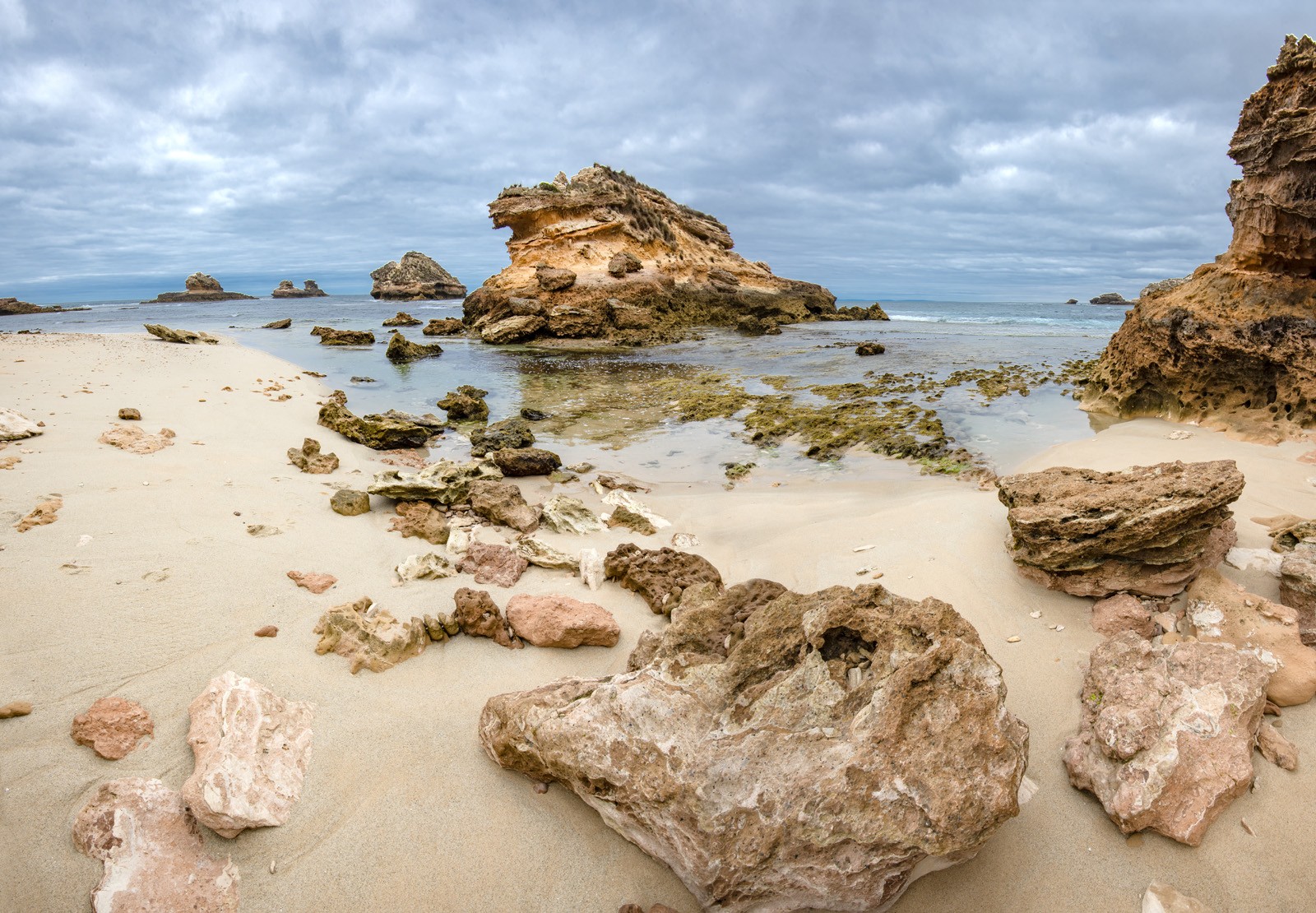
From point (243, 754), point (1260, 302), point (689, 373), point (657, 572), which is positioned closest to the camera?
point (243, 754)

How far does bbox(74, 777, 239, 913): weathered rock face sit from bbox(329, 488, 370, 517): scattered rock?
3.17 meters

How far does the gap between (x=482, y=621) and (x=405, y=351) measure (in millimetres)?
18511

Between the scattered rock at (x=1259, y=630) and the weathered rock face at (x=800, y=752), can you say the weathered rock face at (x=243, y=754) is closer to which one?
the weathered rock face at (x=800, y=752)

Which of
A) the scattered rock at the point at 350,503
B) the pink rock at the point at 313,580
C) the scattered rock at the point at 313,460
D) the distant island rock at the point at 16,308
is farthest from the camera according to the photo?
the distant island rock at the point at 16,308

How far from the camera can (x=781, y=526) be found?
5496 millimetres

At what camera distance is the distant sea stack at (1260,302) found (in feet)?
21.6

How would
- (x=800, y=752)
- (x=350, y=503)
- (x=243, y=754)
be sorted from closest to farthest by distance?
(x=800, y=752), (x=243, y=754), (x=350, y=503)

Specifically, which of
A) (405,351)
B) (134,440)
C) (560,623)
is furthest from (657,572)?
(405,351)

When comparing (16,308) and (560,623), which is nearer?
(560,623)

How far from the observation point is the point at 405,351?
19.9 m

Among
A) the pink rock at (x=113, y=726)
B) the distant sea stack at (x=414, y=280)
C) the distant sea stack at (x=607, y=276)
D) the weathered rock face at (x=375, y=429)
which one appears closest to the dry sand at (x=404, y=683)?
the pink rock at (x=113, y=726)

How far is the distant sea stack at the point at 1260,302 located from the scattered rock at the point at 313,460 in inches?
405

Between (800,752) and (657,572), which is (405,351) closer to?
(657,572)

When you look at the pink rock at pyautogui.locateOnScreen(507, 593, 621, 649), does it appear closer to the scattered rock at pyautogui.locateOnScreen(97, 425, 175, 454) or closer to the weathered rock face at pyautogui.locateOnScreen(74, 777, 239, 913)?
the weathered rock face at pyautogui.locateOnScreen(74, 777, 239, 913)
